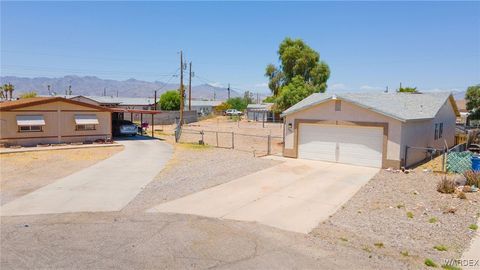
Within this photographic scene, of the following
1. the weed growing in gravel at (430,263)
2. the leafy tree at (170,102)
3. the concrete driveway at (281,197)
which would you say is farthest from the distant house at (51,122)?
the leafy tree at (170,102)

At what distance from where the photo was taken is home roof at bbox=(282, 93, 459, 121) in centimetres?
1844

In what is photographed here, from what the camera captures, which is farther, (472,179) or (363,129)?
(363,129)

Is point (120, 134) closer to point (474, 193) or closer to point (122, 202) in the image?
point (122, 202)

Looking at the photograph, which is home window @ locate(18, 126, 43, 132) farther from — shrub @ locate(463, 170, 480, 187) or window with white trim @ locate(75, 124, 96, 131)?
shrub @ locate(463, 170, 480, 187)

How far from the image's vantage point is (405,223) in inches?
380

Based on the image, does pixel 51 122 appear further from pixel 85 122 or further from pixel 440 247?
pixel 440 247

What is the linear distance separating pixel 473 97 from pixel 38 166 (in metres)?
52.0

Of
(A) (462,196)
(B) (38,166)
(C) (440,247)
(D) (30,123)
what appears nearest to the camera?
(C) (440,247)

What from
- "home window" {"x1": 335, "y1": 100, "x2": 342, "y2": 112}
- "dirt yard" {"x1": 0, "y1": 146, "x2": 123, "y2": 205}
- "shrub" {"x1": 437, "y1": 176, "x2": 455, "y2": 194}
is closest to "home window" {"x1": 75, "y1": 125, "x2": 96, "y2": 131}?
"dirt yard" {"x1": 0, "y1": 146, "x2": 123, "y2": 205}

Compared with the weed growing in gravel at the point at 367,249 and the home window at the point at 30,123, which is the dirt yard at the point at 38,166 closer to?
the home window at the point at 30,123

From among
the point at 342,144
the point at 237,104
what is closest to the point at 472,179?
the point at 342,144

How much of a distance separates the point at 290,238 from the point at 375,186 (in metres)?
6.92

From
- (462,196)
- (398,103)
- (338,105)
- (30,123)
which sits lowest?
(462,196)

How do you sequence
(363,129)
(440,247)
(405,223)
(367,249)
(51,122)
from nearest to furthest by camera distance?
1. (367,249)
2. (440,247)
3. (405,223)
4. (363,129)
5. (51,122)
